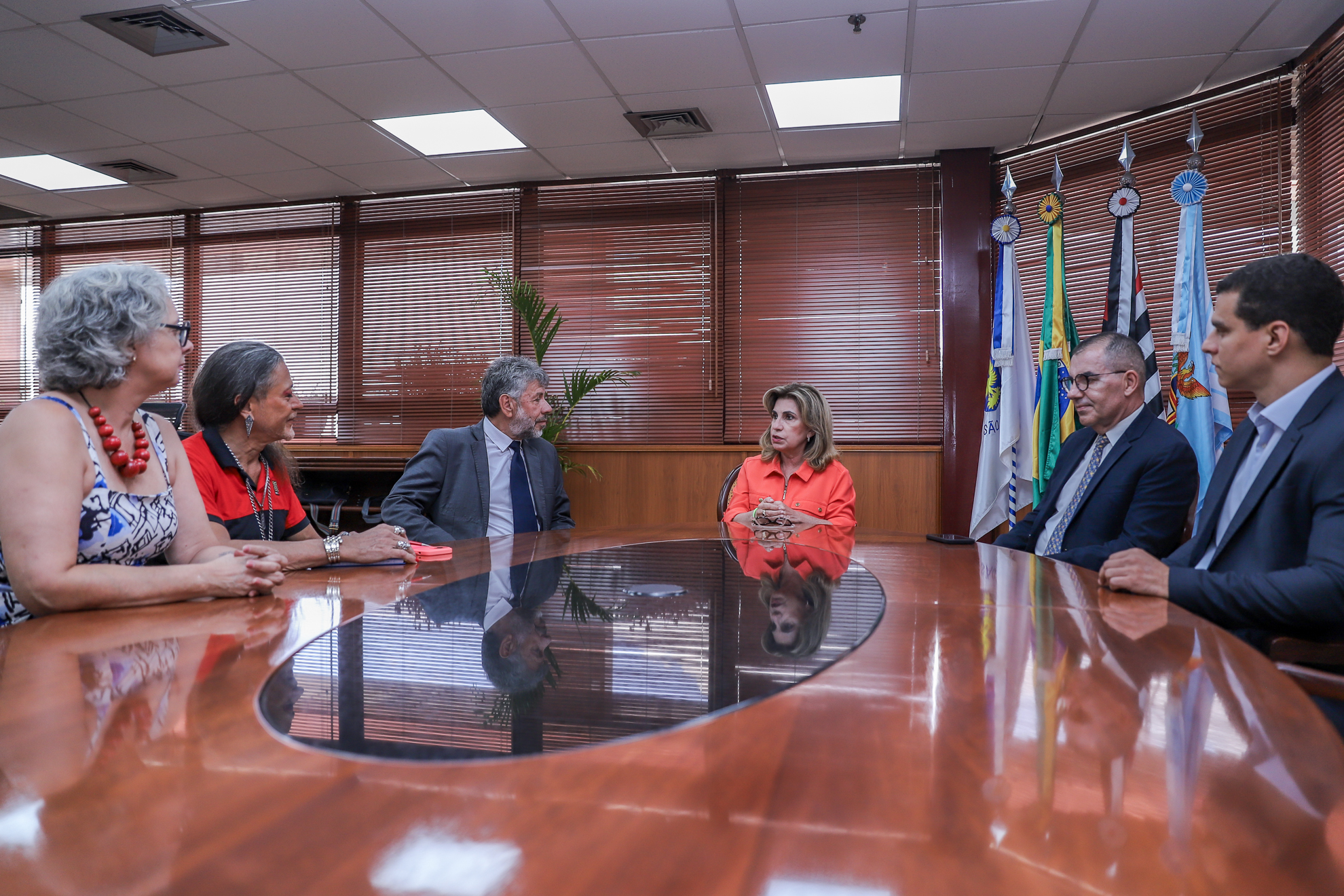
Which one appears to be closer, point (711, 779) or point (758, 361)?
point (711, 779)

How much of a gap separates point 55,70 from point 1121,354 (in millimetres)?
4957

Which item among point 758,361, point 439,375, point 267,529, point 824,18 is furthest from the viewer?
point 439,375

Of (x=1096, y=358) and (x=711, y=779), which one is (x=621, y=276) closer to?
(x=1096, y=358)

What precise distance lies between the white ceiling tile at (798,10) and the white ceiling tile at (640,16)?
9 cm

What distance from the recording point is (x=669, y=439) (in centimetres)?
542

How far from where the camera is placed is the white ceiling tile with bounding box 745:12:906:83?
3.60 m

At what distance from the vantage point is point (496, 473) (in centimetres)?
322

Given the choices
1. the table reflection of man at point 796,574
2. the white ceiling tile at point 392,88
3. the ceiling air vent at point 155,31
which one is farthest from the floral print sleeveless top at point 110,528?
the white ceiling tile at point 392,88

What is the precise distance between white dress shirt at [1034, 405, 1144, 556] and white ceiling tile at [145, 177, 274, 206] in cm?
554

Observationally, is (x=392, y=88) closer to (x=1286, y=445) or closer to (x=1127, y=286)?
(x=1127, y=286)

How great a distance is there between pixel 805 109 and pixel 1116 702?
4220 mm

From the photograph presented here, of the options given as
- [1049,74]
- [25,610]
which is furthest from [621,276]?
[25,610]

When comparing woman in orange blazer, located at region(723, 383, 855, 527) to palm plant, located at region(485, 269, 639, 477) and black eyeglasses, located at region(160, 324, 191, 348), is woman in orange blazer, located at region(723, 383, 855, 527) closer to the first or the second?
palm plant, located at region(485, 269, 639, 477)

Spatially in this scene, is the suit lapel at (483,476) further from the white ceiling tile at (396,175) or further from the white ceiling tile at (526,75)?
the white ceiling tile at (396,175)
